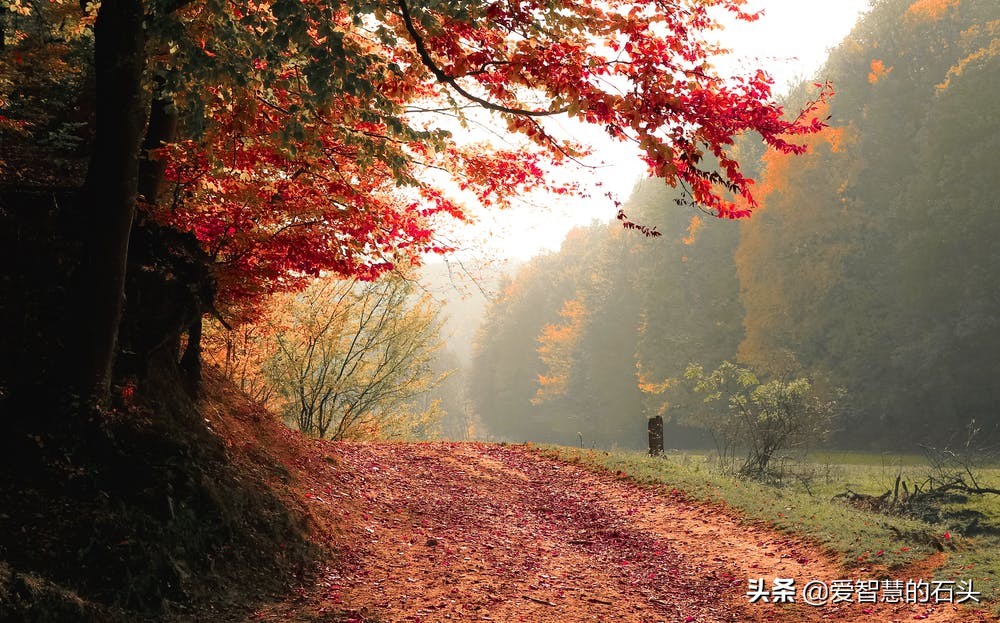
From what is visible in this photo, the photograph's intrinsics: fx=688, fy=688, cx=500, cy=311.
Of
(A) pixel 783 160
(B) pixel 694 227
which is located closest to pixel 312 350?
(A) pixel 783 160

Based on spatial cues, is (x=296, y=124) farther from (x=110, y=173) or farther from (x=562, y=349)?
(x=562, y=349)

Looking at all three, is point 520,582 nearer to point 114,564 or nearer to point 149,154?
point 114,564

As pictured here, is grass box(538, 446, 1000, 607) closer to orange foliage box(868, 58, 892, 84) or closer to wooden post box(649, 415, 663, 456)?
wooden post box(649, 415, 663, 456)

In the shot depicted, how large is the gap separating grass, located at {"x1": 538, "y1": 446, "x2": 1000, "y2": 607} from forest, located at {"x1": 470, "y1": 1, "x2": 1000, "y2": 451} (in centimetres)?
790

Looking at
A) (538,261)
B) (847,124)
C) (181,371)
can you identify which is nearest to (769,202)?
(847,124)

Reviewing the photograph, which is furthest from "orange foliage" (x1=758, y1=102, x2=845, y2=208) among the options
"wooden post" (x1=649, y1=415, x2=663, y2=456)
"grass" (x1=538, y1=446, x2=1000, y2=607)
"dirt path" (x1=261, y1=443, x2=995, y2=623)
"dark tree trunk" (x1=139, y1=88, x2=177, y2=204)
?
"dark tree trunk" (x1=139, y1=88, x2=177, y2=204)

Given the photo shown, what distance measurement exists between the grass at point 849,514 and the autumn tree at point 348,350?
449 cm

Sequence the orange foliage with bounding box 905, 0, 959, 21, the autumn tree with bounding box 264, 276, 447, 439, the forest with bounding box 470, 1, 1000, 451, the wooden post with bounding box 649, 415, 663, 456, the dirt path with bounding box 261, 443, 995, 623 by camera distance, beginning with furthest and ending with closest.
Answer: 1. the orange foliage with bounding box 905, 0, 959, 21
2. the forest with bounding box 470, 1, 1000, 451
3. the wooden post with bounding box 649, 415, 663, 456
4. the autumn tree with bounding box 264, 276, 447, 439
5. the dirt path with bounding box 261, 443, 995, 623

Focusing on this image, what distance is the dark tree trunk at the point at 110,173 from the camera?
5.55 metres

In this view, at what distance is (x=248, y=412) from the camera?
29.7 ft

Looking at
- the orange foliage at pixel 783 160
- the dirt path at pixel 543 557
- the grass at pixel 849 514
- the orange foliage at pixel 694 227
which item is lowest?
the dirt path at pixel 543 557

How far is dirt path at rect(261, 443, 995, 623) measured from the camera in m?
6.43

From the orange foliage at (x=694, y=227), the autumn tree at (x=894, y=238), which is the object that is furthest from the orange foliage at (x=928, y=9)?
the orange foliage at (x=694, y=227)

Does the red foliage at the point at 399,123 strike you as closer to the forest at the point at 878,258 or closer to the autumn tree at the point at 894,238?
the forest at the point at 878,258
